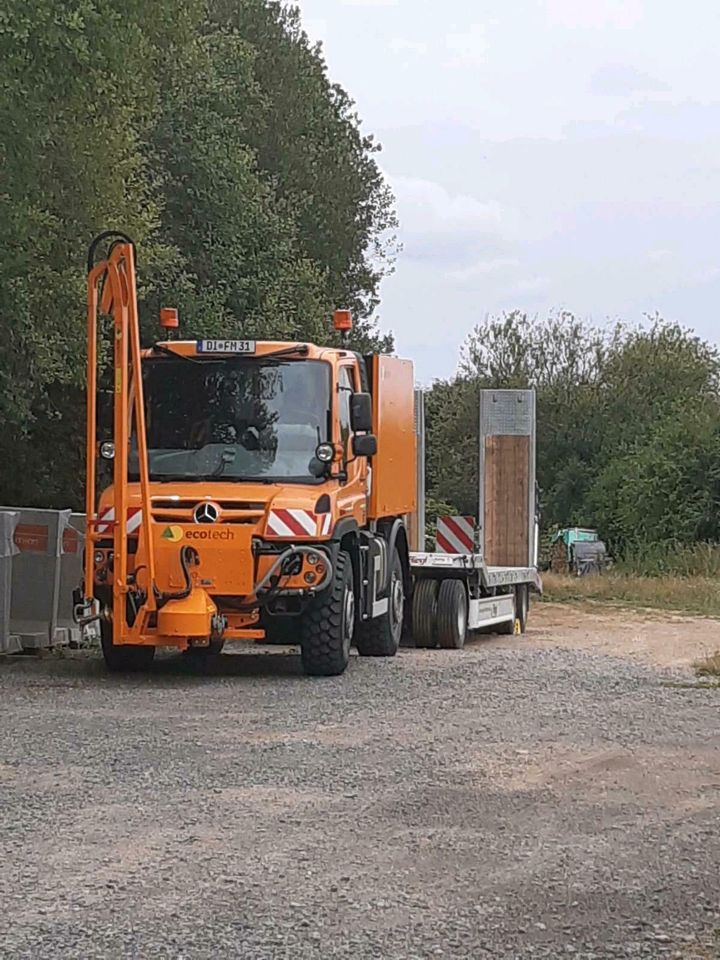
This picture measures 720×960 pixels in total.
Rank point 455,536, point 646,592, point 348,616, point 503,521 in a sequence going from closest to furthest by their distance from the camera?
point 348,616
point 455,536
point 503,521
point 646,592

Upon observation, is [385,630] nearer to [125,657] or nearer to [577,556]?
[125,657]

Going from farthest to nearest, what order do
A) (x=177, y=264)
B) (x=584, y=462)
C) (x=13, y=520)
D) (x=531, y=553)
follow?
(x=584, y=462), (x=177, y=264), (x=531, y=553), (x=13, y=520)

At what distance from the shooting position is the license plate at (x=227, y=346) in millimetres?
13625

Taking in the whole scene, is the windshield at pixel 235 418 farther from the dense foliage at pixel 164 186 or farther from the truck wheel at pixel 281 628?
the dense foliage at pixel 164 186

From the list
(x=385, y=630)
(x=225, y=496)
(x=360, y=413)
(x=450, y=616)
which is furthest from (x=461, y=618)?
(x=225, y=496)

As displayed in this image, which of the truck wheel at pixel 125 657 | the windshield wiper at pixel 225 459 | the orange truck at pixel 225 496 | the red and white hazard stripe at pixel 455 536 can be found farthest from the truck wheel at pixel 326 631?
the red and white hazard stripe at pixel 455 536

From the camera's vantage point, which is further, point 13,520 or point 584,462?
point 584,462

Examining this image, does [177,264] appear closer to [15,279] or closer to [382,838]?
[15,279]

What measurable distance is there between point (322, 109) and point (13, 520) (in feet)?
77.9

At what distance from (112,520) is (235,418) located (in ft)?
4.77

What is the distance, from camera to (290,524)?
12555 millimetres

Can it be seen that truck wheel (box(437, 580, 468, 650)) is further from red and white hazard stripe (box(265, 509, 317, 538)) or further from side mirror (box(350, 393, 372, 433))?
red and white hazard stripe (box(265, 509, 317, 538))

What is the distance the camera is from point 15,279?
16016 mm

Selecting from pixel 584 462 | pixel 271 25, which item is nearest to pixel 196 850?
pixel 271 25
